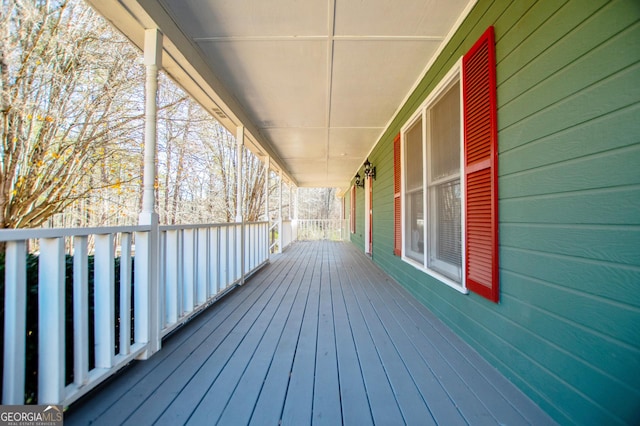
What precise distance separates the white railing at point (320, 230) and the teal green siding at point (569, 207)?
10.1 m

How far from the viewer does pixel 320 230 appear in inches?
485

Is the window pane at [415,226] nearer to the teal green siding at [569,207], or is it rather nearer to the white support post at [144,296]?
the teal green siding at [569,207]

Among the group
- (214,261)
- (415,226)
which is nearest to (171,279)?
(214,261)

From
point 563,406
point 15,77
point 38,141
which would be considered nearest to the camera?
→ point 563,406

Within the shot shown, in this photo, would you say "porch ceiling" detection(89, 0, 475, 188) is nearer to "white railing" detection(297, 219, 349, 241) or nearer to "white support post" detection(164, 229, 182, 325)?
"white support post" detection(164, 229, 182, 325)

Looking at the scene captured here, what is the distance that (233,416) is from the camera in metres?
1.19

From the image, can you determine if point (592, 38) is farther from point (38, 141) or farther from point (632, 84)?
point (38, 141)

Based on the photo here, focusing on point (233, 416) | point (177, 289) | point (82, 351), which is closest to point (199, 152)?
point (177, 289)

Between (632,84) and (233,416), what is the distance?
2.06m

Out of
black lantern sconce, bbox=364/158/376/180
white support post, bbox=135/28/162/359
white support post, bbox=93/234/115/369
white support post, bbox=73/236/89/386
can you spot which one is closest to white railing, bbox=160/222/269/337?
white support post, bbox=135/28/162/359

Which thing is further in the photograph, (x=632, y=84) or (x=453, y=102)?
(x=453, y=102)

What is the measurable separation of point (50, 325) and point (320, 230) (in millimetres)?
11261

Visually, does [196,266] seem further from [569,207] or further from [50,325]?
[569,207]

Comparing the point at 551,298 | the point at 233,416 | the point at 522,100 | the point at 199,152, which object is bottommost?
the point at 233,416
